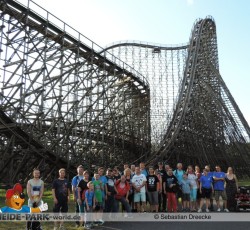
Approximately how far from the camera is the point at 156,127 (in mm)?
27422

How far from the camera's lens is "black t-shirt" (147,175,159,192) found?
863 centimetres

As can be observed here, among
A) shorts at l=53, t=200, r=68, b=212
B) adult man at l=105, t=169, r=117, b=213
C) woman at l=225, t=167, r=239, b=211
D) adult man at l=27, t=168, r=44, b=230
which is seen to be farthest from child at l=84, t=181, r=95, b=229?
woman at l=225, t=167, r=239, b=211

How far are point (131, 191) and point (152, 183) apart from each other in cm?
53

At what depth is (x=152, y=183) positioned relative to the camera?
8.66 m

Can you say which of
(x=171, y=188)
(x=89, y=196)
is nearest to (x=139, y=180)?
(x=171, y=188)

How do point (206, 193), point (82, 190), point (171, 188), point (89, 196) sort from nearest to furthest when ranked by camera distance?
point (89, 196)
point (82, 190)
point (171, 188)
point (206, 193)

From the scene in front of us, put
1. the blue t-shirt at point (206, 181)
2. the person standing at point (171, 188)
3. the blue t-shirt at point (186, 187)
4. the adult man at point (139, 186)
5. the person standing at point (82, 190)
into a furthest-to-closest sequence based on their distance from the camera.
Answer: the blue t-shirt at point (186, 187)
the blue t-shirt at point (206, 181)
the person standing at point (171, 188)
the adult man at point (139, 186)
the person standing at point (82, 190)

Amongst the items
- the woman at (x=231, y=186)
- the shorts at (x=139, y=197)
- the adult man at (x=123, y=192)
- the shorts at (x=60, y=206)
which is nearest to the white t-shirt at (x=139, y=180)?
the shorts at (x=139, y=197)

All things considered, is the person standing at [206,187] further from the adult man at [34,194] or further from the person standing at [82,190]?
the adult man at [34,194]

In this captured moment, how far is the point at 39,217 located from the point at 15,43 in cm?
1128

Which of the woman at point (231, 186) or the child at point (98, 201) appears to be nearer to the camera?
the child at point (98, 201)

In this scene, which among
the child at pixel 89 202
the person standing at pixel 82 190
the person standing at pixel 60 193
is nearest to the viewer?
the person standing at pixel 60 193

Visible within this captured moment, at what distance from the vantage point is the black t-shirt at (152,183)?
8633 mm

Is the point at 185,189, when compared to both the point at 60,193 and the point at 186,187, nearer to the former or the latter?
the point at 186,187
